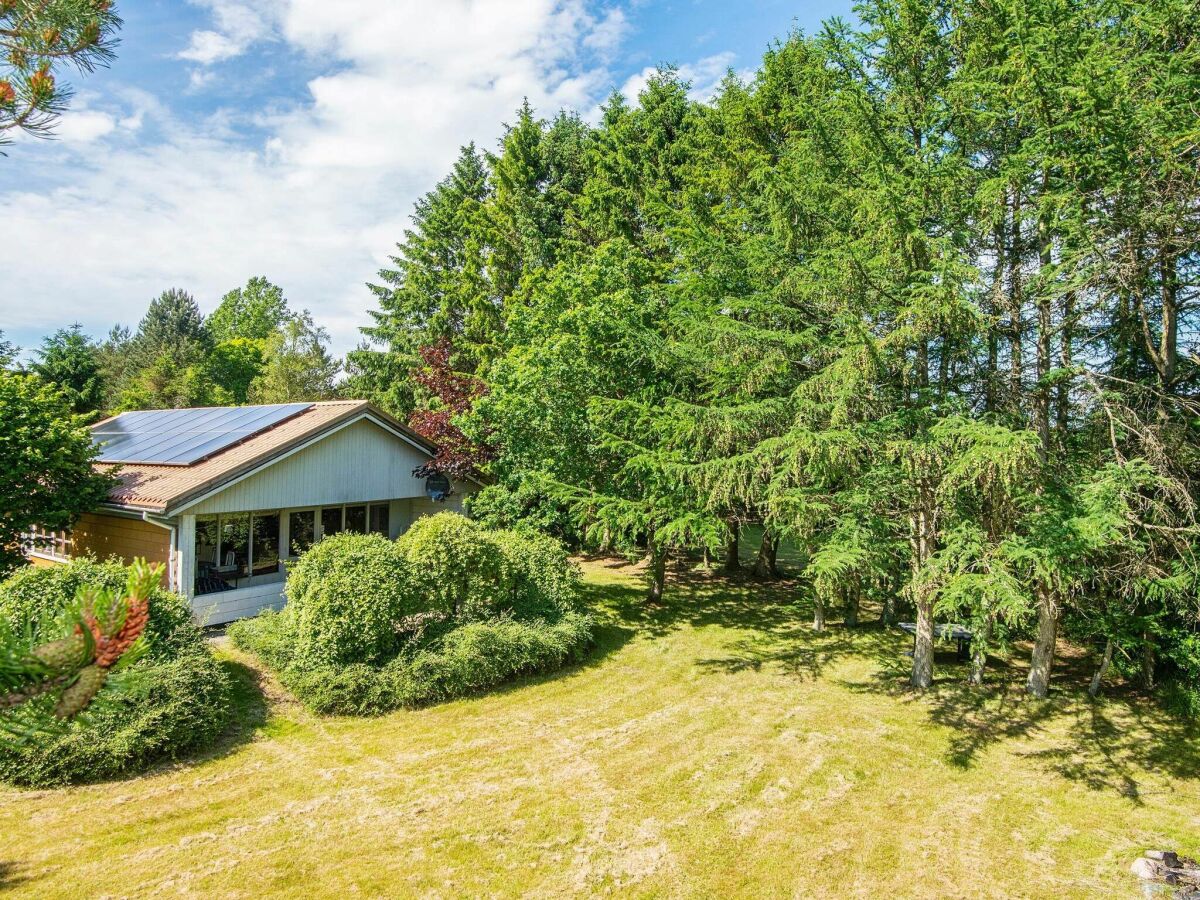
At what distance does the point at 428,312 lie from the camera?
1152 inches

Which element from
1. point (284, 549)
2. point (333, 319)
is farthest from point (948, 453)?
point (333, 319)

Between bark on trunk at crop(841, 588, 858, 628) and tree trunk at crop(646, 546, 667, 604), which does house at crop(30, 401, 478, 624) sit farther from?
bark on trunk at crop(841, 588, 858, 628)

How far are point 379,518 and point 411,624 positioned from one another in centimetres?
837


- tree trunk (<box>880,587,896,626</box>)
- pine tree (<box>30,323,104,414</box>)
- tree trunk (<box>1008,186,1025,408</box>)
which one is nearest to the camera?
tree trunk (<box>1008,186,1025,408</box>)

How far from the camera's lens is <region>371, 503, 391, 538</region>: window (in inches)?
713

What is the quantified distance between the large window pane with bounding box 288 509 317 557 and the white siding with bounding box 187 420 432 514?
91cm

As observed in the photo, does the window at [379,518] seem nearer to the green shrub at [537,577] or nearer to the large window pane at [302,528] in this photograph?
the large window pane at [302,528]

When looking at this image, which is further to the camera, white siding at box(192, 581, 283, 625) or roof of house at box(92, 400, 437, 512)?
white siding at box(192, 581, 283, 625)

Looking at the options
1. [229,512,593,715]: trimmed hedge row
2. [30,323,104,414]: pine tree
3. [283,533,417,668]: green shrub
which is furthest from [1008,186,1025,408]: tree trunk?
[30,323,104,414]: pine tree

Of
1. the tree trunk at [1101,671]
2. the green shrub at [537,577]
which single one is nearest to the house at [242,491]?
the green shrub at [537,577]

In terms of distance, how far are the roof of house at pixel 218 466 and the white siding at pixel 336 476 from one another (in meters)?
0.43

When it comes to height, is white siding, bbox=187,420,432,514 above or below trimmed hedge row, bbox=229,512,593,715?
above

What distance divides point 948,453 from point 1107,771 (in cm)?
462

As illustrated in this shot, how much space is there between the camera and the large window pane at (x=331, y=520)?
53.9ft
